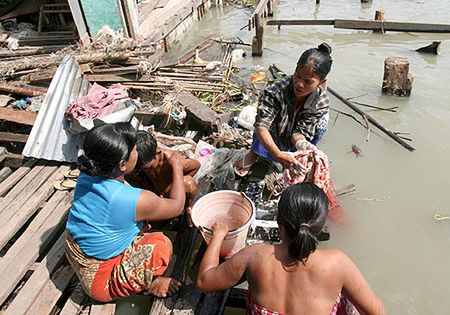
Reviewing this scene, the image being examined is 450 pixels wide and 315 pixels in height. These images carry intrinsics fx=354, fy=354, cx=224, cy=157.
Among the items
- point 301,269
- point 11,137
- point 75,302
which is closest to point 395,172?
point 301,269

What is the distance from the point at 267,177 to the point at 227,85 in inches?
99.5

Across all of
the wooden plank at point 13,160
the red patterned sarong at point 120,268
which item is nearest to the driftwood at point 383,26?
the wooden plank at point 13,160

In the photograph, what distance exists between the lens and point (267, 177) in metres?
4.01

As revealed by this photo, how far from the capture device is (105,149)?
212 cm

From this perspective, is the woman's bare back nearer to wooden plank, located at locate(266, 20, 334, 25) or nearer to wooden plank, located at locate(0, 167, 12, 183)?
wooden plank, located at locate(0, 167, 12, 183)

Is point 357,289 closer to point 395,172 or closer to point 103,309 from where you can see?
point 103,309

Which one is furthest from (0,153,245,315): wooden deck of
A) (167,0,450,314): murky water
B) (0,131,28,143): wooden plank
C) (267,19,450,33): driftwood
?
(267,19,450,33): driftwood

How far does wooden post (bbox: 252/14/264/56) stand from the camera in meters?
8.09

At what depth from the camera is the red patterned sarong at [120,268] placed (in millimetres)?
2445

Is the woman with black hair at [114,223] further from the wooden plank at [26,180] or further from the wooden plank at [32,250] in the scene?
the wooden plank at [26,180]

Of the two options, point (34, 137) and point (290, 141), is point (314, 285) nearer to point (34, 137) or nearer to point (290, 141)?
point (290, 141)

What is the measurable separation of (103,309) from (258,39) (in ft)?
23.0

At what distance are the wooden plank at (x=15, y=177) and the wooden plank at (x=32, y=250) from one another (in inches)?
26.6

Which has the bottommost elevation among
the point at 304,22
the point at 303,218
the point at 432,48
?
the point at 432,48
